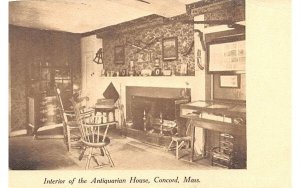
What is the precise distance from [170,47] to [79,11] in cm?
60

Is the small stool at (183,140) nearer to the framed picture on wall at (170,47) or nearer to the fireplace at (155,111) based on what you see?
the fireplace at (155,111)

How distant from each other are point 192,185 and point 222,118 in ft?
1.34

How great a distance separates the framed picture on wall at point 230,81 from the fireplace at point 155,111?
0.21 meters

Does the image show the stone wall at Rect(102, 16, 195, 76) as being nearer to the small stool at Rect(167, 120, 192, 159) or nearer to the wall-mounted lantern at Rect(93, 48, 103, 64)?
the wall-mounted lantern at Rect(93, 48, 103, 64)

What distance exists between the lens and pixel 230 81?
72.5 inches

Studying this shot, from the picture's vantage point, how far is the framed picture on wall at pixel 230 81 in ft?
5.98

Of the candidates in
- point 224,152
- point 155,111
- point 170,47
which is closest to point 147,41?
point 170,47

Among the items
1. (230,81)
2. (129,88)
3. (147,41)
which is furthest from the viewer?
(129,88)

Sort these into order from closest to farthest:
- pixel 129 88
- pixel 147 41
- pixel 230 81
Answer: pixel 230 81, pixel 147 41, pixel 129 88

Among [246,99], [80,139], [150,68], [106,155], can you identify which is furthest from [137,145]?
[246,99]

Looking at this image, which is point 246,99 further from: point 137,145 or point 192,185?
point 137,145

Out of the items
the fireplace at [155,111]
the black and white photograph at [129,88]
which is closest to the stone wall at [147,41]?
the black and white photograph at [129,88]

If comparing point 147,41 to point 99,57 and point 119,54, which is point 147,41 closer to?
point 119,54

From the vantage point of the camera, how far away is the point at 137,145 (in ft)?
6.61
